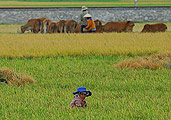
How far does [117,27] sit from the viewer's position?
83.6 feet

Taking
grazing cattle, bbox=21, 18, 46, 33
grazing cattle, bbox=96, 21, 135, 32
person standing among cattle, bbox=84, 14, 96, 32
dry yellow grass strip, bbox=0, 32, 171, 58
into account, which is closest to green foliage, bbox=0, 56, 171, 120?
dry yellow grass strip, bbox=0, 32, 171, 58

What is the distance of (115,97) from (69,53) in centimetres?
793

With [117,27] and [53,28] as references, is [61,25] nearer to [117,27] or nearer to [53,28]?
[53,28]

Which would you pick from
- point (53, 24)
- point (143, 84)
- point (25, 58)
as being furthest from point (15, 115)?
point (53, 24)

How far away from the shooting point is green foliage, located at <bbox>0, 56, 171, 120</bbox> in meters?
7.50

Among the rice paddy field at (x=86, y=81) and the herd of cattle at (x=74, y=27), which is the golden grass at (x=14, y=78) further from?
the herd of cattle at (x=74, y=27)

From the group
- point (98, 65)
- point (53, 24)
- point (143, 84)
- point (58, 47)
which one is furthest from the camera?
point (53, 24)

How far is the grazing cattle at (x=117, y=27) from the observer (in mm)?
Answer: 25266

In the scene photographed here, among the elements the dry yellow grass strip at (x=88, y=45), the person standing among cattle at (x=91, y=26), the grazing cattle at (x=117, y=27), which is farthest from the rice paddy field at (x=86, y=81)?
the grazing cattle at (x=117, y=27)

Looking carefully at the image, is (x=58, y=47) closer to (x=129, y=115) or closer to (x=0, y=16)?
(x=129, y=115)

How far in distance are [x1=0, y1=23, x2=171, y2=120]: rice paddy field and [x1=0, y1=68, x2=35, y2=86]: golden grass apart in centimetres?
23

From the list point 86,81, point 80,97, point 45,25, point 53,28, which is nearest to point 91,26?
point 53,28

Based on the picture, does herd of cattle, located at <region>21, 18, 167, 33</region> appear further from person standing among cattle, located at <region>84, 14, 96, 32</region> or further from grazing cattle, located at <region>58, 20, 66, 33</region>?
person standing among cattle, located at <region>84, 14, 96, 32</region>

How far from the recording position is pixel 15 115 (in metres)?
7.46
